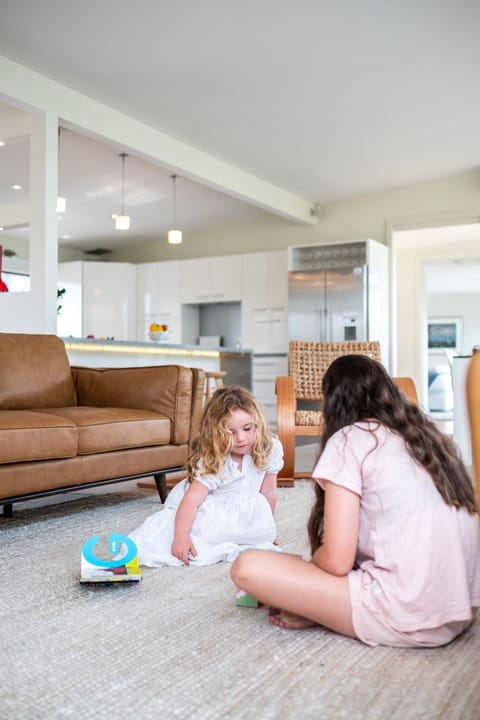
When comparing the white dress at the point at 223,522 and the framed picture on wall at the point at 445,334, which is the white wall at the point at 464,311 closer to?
the framed picture on wall at the point at 445,334

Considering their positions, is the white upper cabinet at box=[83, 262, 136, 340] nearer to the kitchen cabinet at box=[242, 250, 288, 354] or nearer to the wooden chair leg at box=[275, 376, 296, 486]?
the kitchen cabinet at box=[242, 250, 288, 354]

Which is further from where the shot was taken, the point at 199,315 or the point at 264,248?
the point at 199,315

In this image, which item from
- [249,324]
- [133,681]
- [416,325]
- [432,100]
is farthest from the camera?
[416,325]

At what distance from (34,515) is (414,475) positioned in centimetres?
205

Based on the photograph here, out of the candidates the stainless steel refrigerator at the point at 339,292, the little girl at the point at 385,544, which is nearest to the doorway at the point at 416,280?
the stainless steel refrigerator at the point at 339,292

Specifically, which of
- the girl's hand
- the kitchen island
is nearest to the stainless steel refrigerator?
the kitchen island

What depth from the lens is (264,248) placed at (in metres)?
8.80

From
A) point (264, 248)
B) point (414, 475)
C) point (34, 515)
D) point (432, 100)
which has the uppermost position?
point (432, 100)

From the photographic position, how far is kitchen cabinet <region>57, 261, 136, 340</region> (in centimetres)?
943

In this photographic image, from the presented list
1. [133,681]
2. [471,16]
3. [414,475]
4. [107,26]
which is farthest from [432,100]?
[133,681]

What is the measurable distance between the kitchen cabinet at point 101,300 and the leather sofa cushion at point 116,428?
20.7 feet

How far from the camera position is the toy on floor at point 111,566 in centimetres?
195

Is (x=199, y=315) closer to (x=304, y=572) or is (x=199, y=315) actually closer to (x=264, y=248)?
(x=264, y=248)

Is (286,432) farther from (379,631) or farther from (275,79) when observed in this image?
(275,79)
